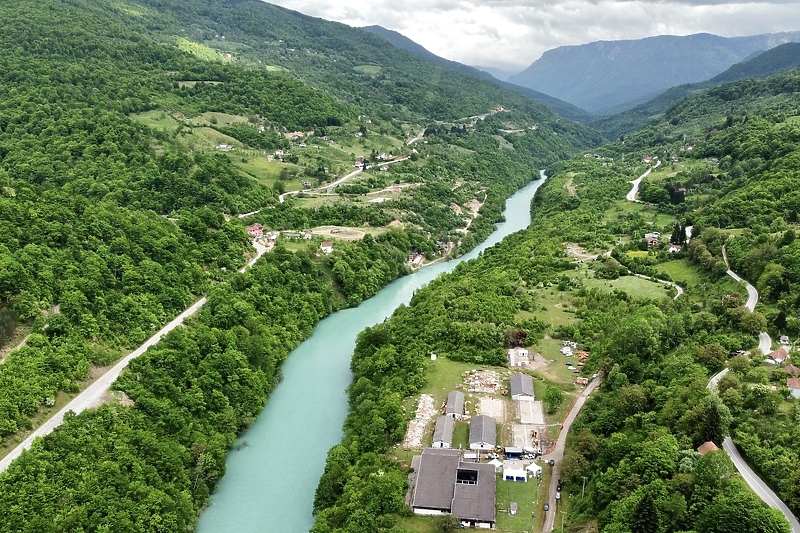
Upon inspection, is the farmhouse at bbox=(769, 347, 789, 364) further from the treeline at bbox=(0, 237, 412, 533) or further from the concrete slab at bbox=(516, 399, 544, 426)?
the treeline at bbox=(0, 237, 412, 533)

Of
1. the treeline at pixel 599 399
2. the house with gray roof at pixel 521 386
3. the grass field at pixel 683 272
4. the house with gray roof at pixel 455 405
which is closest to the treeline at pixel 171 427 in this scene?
the treeline at pixel 599 399

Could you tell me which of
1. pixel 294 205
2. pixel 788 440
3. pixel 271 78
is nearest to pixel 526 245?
pixel 294 205

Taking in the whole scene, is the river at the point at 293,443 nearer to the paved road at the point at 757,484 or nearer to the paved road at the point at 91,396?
the paved road at the point at 91,396

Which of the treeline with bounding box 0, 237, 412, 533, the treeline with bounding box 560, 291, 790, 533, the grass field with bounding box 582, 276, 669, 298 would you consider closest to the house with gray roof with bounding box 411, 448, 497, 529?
the treeline with bounding box 560, 291, 790, 533

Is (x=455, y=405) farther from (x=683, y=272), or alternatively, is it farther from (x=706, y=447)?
(x=683, y=272)

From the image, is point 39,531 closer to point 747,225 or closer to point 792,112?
point 747,225

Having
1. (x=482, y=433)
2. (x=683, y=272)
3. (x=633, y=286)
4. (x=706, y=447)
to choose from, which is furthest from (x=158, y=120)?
(x=706, y=447)
